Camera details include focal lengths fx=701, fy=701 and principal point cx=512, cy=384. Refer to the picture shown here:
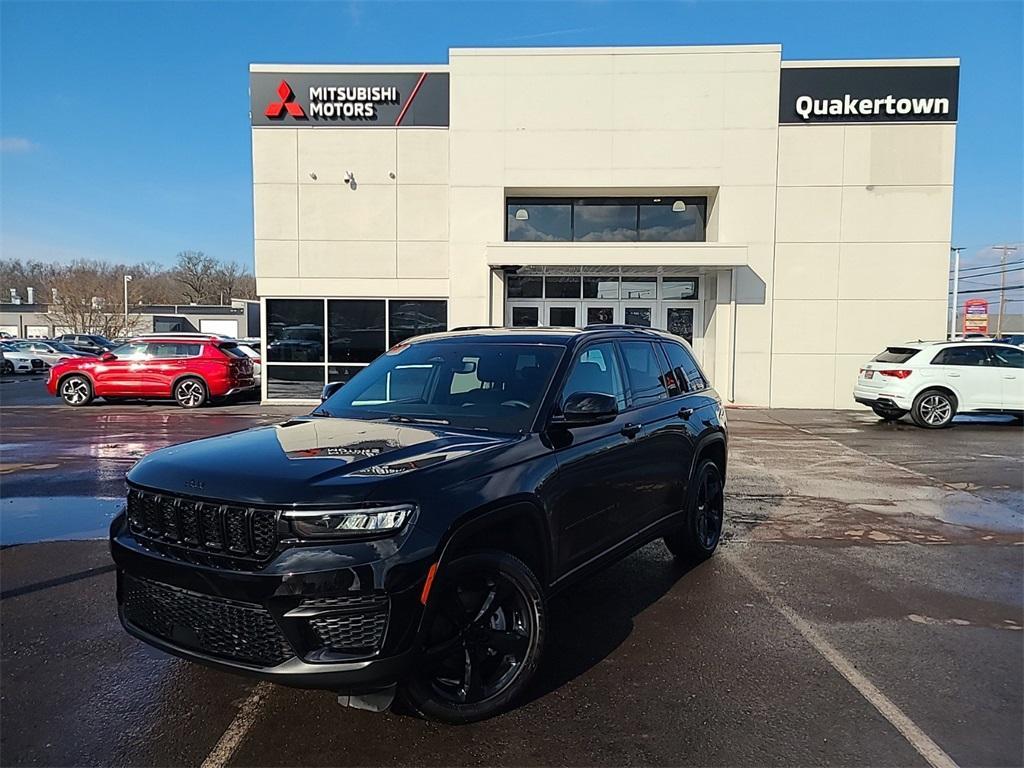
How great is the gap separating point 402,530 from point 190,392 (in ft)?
53.3

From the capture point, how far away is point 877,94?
17.0 meters

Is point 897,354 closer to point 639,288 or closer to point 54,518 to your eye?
point 639,288

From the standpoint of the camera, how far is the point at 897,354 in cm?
1489

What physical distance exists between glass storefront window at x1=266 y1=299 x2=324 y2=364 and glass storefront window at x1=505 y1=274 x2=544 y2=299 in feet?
16.6

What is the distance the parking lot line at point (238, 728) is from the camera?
9.82 ft

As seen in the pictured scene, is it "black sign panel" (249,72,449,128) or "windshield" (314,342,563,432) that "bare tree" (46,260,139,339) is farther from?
"windshield" (314,342,563,432)

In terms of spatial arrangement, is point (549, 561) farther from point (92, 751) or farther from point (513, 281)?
point (513, 281)

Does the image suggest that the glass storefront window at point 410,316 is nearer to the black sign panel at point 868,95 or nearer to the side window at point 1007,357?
the black sign panel at point 868,95

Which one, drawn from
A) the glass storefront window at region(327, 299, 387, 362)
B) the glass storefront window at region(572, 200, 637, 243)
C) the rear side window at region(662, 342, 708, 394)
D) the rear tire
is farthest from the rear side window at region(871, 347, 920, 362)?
the glass storefront window at region(327, 299, 387, 362)

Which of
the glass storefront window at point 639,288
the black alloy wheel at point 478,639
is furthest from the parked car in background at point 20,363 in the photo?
the black alloy wheel at point 478,639

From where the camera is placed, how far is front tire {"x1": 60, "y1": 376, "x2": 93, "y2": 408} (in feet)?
56.9

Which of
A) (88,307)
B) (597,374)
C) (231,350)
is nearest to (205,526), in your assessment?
(597,374)

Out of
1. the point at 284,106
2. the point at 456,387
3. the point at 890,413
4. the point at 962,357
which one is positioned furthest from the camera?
the point at 284,106

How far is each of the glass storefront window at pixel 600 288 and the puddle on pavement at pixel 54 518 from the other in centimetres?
1372
